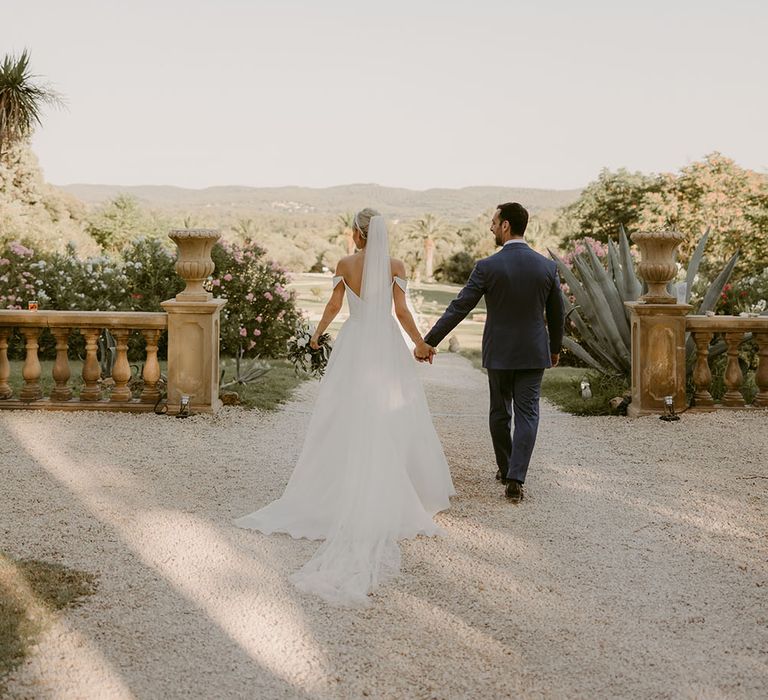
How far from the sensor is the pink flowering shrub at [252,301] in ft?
43.9

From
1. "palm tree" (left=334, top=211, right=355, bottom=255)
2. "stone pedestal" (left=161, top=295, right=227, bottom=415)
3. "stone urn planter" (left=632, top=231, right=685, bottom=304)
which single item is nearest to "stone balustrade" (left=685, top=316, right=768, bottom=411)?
"stone urn planter" (left=632, top=231, right=685, bottom=304)

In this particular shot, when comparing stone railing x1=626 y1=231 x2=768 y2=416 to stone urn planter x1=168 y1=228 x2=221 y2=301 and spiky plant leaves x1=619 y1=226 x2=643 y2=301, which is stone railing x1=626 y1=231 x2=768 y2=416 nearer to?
spiky plant leaves x1=619 y1=226 x2=643 y2=301

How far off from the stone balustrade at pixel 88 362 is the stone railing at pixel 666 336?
4.44 m

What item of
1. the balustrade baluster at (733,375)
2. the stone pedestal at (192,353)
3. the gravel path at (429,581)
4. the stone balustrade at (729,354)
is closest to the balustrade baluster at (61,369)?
the stone pedestal at (192,353)

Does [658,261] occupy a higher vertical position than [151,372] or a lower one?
higher

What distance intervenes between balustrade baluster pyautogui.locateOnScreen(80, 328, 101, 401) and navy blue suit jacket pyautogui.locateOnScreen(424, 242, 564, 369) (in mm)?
4016

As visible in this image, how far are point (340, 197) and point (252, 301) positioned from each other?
153831 mm

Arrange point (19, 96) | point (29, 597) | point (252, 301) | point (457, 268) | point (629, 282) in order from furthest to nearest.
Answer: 1. point (457, 268)
2. point (19, 96)
3. point (252, 301)
4. point (629, 282)
5. point (29, 597)

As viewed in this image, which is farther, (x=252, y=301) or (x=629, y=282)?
(x=252, y=301)

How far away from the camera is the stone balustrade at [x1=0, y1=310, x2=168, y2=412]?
8031 millimetres

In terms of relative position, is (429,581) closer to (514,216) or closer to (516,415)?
(516,415)

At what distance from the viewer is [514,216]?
210 inches

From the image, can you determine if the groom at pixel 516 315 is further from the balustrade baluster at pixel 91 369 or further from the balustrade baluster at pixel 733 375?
the balustrade baluster at pixel 91 369

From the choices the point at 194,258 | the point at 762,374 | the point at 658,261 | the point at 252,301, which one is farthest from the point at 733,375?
the point at 252,301
